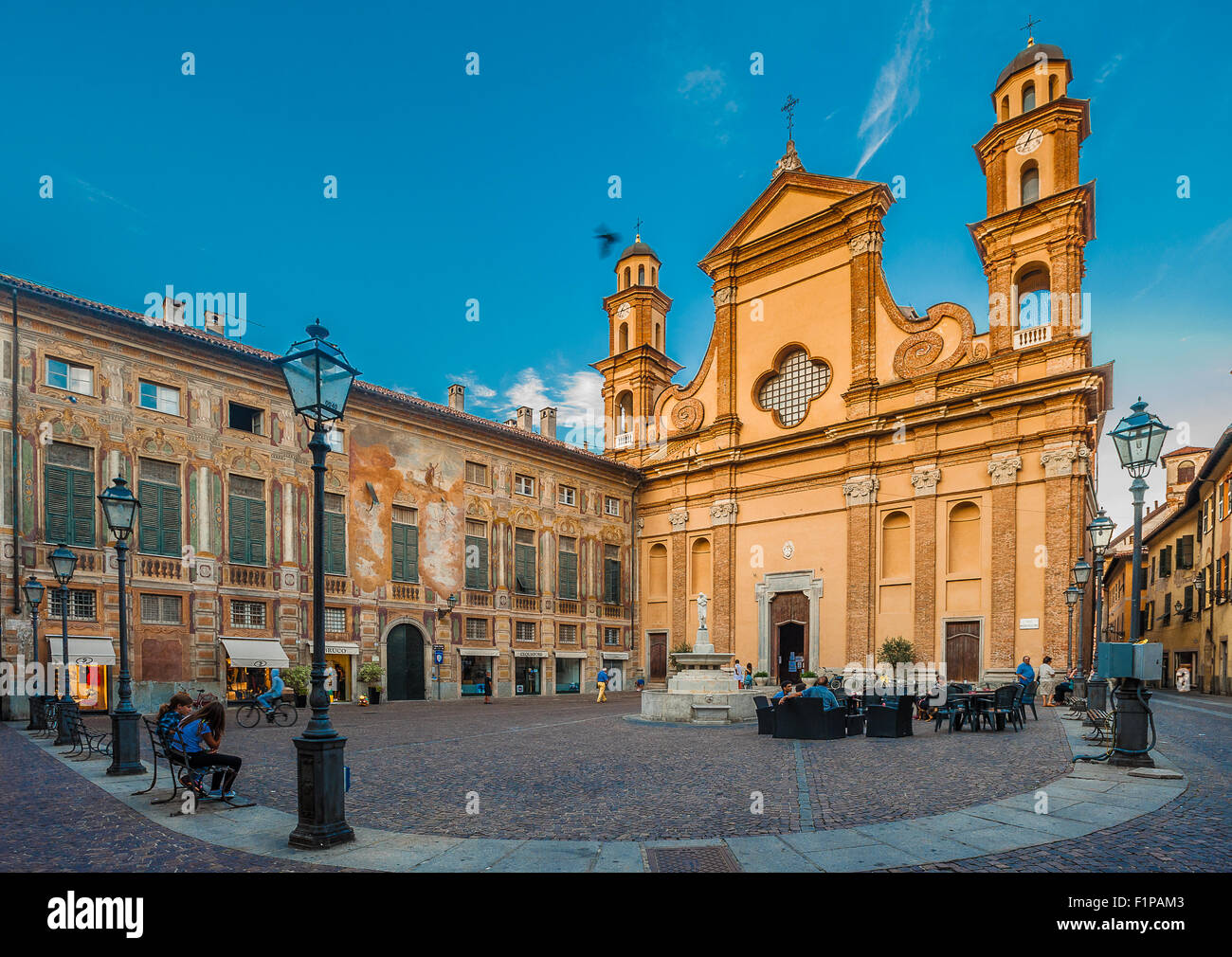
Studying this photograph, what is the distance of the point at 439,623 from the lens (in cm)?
2964

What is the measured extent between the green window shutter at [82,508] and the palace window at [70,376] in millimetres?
2438

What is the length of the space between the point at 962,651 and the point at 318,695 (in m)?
27.8

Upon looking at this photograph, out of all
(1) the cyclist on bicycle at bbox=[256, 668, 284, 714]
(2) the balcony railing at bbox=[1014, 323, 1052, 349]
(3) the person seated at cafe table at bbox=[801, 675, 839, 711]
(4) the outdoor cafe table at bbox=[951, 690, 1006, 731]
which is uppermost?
(2) the balcony railing at bbox=[1014, 323, 1052, 349]

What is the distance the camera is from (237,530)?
80.2 ft

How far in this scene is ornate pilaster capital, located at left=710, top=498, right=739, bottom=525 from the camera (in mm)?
36438

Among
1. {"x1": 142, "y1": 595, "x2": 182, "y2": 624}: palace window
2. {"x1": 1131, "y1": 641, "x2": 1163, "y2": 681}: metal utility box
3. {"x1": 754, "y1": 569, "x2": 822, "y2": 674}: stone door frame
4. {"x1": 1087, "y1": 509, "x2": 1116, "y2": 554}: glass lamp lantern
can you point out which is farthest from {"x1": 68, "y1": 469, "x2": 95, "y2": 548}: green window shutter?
{"x1": 1087, "y1": 509, "x2": 1116, "y2": 554}: glass lamp lantern

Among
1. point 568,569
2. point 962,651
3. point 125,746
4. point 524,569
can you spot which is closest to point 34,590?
point 125,746

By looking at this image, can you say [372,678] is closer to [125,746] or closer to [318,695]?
[125,746]

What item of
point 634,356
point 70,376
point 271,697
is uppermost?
point 634,356

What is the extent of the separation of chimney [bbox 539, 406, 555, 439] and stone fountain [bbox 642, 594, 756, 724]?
24329 mm

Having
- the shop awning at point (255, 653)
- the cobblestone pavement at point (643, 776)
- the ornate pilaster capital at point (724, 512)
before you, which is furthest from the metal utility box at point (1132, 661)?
the ornate pilaster capital at point (724, 512)

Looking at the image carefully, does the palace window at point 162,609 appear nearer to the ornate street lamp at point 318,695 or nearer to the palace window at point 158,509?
the palace window at point 158,509

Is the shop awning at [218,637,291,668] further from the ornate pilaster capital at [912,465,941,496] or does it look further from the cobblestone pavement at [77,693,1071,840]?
the ornate pilaster capital at [912,465,941,496]
